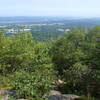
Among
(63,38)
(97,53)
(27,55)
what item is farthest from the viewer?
(63,38)

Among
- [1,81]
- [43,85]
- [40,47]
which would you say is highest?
[40,47]

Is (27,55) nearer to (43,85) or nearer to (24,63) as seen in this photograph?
(24,63)

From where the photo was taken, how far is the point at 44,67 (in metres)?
12.6

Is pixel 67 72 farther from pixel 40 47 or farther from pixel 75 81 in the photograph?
pixel 40 47

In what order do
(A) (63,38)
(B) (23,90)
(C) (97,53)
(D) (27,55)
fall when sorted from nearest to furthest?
(B) (23,90) < (C) (97,53) < (D) (27,55) < (A) (63,38)

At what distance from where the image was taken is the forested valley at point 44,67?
9448 millimetres

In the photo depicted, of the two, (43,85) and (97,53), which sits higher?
(97,53)

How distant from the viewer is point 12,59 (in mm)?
13469

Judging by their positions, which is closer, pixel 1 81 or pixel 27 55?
pixel 1 81

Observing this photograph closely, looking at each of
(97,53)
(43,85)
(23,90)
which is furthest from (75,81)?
(23,90)

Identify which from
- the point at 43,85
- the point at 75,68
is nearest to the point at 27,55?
the point at 75,68

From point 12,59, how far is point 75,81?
433 cm

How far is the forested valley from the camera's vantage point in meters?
9.45

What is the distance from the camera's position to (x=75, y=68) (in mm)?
11836
